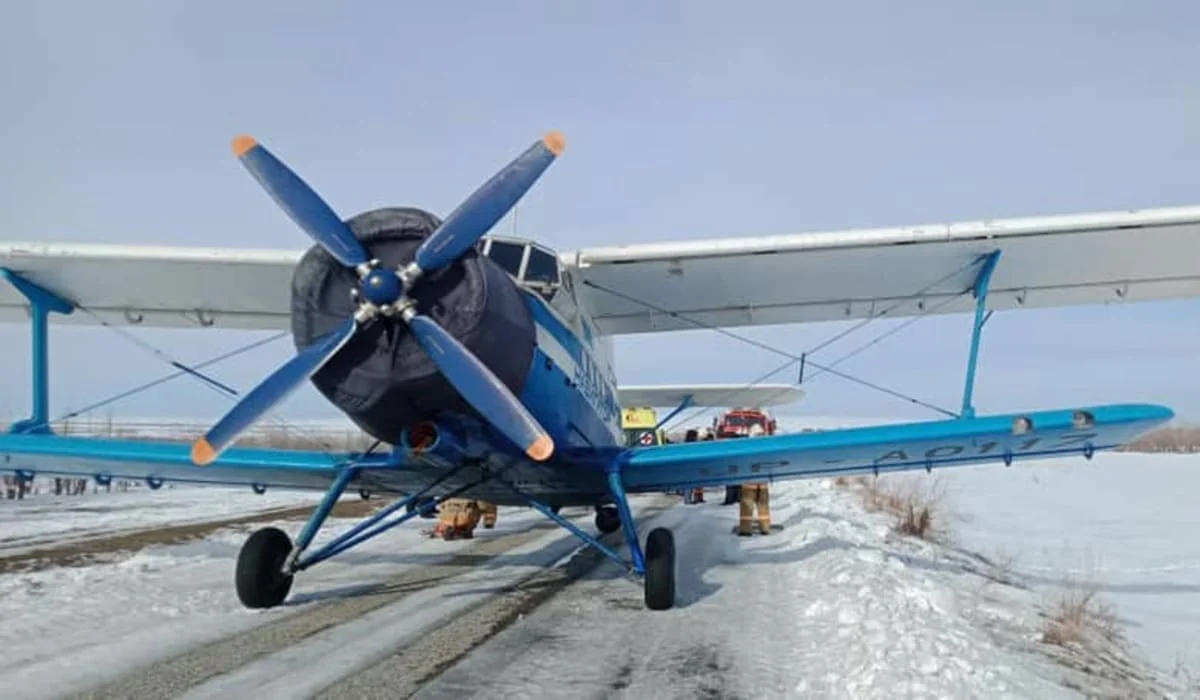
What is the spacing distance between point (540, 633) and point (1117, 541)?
9675 millimetres

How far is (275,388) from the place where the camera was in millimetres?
4895

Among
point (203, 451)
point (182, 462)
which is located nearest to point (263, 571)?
point (203, 451)

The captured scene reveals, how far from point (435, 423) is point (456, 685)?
6.42 ft

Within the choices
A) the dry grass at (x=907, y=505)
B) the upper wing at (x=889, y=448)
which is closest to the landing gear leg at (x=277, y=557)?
the upper wing at (x=889, y=448)

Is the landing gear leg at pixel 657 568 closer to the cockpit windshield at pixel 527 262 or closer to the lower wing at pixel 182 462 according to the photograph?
the lower wing at pixel 182 462

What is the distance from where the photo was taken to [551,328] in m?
6.40

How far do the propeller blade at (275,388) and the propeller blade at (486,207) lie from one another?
2.08ft

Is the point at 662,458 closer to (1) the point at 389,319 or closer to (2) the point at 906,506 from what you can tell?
(1) the point at 389,319

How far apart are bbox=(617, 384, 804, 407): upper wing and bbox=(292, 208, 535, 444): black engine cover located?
7801 mm

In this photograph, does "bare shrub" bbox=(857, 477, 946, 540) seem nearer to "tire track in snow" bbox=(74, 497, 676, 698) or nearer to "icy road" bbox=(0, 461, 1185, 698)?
"icy road" bbox=(0, 461, 1185, 698)

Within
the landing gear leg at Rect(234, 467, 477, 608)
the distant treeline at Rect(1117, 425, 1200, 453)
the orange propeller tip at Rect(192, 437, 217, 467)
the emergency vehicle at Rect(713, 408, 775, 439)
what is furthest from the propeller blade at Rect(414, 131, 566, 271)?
the distant treeline at Rect(1117, 425, 1200, 453)

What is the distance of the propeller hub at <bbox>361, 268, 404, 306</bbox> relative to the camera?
4.77 meters

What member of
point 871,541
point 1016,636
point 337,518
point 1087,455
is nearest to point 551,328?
point 1016,636

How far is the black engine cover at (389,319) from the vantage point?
4.97m
